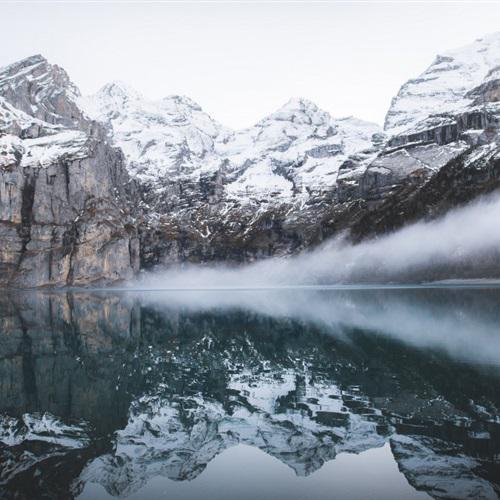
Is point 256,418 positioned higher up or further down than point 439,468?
further down

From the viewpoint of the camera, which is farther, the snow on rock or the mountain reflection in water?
the mountain reflection in water

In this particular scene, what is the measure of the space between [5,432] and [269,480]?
14050 millimetres

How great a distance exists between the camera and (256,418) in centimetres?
2650

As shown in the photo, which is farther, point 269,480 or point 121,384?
point 121,384

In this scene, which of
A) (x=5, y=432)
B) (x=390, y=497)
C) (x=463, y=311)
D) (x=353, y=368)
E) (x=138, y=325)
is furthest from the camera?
(x=463, y=311)

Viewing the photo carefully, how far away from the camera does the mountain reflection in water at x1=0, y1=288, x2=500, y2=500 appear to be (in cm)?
1809

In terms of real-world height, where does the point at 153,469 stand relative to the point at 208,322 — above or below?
above

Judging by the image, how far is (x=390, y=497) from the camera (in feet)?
54.4

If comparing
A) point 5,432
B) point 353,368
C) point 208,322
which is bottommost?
point 208,322

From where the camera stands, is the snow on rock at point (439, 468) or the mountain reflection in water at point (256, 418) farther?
the mountain reflection in water at point (256, 418)

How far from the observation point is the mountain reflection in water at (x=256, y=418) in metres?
18.1

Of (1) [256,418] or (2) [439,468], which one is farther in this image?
(1) [256,418]

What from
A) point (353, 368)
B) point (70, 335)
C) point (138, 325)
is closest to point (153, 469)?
point (353, 368)

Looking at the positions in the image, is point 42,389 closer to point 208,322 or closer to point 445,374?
point 445,374
